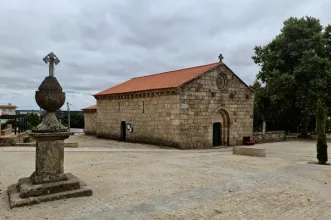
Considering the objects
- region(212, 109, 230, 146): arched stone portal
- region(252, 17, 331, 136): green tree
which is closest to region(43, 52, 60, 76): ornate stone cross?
region(212, 109, 230, 146): arched stone portal

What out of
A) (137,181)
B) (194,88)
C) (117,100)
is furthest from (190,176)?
(117,100)

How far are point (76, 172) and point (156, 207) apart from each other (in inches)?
171

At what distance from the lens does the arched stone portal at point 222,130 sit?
67.4 feet

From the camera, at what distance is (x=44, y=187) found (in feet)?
20.6

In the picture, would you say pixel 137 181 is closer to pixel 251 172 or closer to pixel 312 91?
pixel 251 172

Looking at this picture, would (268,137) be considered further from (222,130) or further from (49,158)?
(49,158)

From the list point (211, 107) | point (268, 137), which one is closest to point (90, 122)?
point (211, 107)

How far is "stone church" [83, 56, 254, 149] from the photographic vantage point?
17.9 meters

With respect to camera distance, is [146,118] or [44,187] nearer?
[44,187]

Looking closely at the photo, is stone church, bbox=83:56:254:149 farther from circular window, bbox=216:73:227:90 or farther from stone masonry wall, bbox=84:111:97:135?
stone masonry wall, bbox=84:111:97:135

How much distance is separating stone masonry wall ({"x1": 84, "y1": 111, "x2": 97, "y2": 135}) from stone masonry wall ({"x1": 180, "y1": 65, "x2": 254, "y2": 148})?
13.8 meters

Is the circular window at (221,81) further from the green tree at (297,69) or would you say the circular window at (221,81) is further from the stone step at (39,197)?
the stone step at (39,197)

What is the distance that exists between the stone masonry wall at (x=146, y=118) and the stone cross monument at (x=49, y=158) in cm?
1132

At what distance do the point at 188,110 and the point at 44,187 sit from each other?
12.5 meters
